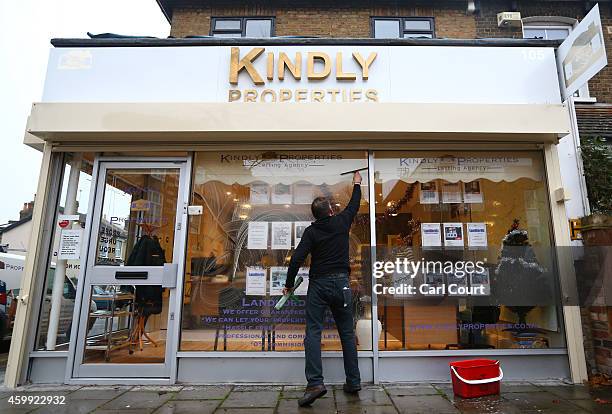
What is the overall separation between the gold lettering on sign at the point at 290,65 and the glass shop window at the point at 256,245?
984 mm

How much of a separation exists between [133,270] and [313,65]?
3.36 meters

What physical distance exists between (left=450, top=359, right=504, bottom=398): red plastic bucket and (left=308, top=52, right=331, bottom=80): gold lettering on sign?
367 centimetres

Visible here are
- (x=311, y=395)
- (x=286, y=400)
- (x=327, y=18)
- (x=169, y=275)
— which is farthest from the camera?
(x=327, y=18)

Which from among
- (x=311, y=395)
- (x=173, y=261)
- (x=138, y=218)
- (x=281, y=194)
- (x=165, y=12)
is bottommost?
(x=311, y=395)

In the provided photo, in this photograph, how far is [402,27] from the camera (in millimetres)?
7859

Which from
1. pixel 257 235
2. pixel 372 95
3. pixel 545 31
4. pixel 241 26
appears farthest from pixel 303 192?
pixel 545 31

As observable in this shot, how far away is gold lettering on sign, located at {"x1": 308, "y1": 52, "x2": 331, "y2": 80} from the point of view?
15.5 ft

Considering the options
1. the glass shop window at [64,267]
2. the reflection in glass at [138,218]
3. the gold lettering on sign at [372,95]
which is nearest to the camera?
the glass shop window at [64,267]

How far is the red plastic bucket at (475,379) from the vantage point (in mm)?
3607

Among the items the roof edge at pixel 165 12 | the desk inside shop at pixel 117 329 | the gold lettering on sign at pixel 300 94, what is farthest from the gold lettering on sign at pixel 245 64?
the roof edge at pixel 165 12

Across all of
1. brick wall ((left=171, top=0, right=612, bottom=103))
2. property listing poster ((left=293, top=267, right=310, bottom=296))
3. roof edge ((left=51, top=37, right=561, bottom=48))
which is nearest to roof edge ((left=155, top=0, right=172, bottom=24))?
brick wall ((left=171, top=0, right=612, bottom=103))

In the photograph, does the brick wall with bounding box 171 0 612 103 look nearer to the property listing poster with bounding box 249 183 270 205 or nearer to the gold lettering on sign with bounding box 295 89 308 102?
the gold lettering on sign with bounding box 295 89 308 102

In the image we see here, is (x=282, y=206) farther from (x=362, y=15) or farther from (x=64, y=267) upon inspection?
(x=362, y=15)

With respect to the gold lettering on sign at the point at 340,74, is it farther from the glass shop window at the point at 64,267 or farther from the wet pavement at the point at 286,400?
the wet pavement at the point at 286,400
